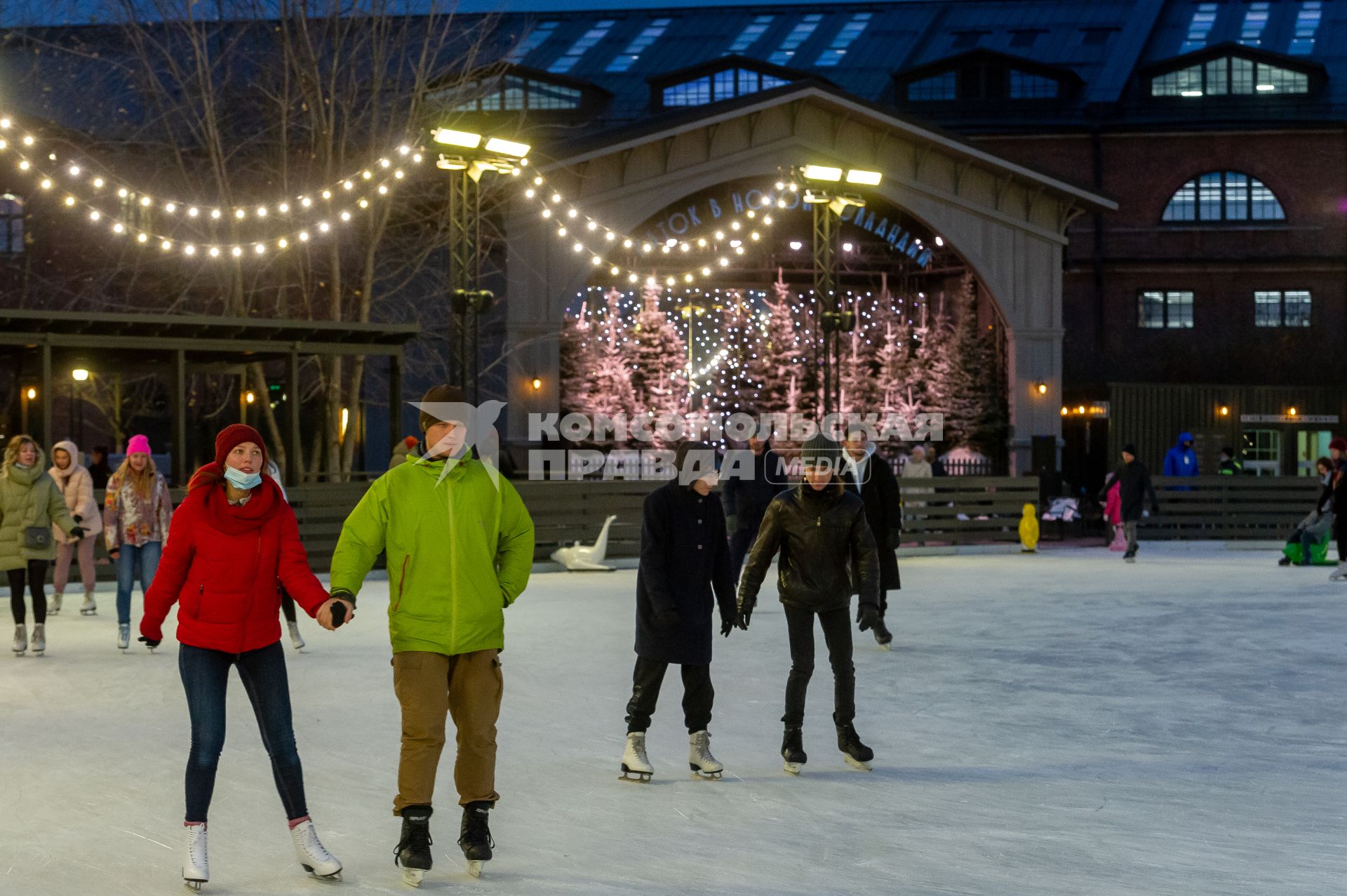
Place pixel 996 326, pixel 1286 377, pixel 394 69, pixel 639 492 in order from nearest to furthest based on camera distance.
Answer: pixel 639 492 < pixel 394 69 < pixel 996 326 < pixel 1286 377

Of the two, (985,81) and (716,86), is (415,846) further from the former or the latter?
(985,81)

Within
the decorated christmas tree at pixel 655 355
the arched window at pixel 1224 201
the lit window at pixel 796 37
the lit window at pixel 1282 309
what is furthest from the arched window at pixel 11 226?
the lit window at pixel 1282 309

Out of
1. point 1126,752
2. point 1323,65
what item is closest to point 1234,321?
point 1323,65

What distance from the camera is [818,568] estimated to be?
7902 mm

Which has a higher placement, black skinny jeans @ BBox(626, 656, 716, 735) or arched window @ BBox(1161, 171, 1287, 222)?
arched window @ BBox(1161, 171, 1287, 222)

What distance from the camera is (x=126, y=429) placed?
35906 mm

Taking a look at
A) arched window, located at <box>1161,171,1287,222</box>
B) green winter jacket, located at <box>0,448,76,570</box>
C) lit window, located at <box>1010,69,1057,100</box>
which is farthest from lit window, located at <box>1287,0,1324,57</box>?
green winter jacket, located at <box>0,448,76,570</box>

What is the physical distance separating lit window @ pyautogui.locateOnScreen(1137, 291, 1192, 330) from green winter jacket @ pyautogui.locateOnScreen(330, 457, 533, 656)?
3592 centimetres

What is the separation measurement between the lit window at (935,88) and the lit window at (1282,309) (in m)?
9.25

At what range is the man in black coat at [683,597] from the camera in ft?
24.2

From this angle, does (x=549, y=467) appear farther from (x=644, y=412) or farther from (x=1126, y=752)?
(x=1126, y=752)

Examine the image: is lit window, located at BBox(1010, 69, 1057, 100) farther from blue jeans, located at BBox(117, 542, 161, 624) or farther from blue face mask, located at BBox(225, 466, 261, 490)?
blue face mask, located at BBox(225, 466, 261, 490)

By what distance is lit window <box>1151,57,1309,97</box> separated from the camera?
40.2 meters

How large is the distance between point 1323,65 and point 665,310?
721 inches
